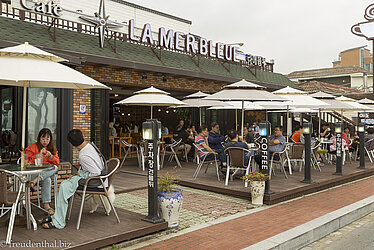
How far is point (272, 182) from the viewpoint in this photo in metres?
7.93

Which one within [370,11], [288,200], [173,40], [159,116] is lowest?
[288,200]

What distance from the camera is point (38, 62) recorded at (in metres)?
4.56

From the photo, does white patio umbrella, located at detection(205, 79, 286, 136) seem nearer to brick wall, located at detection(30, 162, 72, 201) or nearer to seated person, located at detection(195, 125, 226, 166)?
seated person, located at detection(195, 125, 226, 166)

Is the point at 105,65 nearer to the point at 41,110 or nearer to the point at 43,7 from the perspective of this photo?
the point at 43,7

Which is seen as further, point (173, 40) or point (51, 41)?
point (173, 40)

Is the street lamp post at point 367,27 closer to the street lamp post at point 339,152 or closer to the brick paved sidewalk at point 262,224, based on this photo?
the street lamp post at point 339,152

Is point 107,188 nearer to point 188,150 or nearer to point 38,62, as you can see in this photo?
point 38,62

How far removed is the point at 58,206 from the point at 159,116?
16.2m

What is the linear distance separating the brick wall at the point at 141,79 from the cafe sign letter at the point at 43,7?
5.67 ft

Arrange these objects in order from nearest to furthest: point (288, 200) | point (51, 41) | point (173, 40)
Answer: point (288, 200) < point (51, 41) < point (173, 40)

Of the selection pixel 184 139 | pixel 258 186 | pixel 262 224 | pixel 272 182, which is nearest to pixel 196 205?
pixel 258 186

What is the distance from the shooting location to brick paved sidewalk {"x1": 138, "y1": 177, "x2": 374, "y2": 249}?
4480mm

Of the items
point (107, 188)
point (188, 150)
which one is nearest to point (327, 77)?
point (188, 150)

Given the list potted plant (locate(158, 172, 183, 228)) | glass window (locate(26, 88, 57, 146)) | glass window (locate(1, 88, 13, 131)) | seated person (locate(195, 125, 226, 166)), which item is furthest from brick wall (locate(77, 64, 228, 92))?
potted plant (locate(158, 172, 183, 228))
